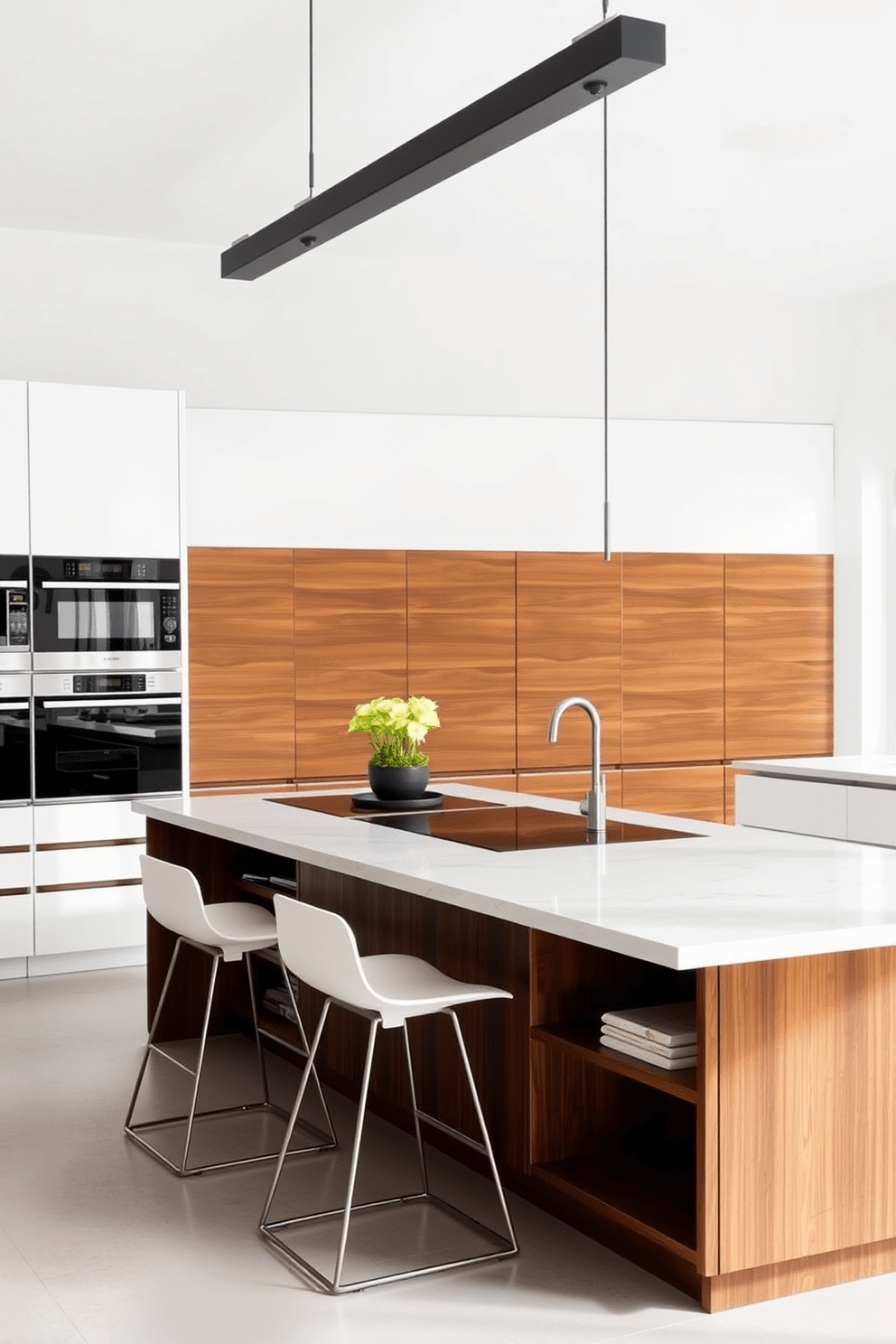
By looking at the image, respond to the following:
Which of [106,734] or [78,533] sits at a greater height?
[78,533]

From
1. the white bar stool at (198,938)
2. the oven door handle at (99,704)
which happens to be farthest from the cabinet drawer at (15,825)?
the white bar stool at (198,938)

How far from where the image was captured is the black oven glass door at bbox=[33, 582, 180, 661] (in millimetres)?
6168

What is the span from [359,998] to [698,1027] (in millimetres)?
728

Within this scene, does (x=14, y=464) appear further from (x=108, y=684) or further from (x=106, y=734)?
(x=106, y=734)

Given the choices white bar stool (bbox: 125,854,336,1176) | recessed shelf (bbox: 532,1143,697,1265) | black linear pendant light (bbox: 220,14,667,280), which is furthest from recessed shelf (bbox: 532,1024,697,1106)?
black linear pendant light (bbox: 220,14,667,280)

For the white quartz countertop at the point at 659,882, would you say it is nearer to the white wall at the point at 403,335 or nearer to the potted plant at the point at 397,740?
the potted plant at the point at 397,740

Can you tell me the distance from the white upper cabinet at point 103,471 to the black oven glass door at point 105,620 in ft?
0.54

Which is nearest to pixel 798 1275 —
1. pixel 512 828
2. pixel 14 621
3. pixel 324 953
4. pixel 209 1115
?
pixel 324 953

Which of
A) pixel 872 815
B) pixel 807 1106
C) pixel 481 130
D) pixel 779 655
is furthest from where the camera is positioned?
pixel 779 655

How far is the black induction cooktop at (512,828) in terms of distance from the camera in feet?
13.0

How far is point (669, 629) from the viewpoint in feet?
24.7

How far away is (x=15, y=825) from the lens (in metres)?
6.14

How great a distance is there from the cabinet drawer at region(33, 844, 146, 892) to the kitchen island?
213cm

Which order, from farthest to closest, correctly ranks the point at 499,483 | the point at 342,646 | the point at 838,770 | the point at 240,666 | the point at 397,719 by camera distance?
the point at 499,483 → the point at 342,646 → the point at 240,666 → the point at 838,770 → the point at 397,719
